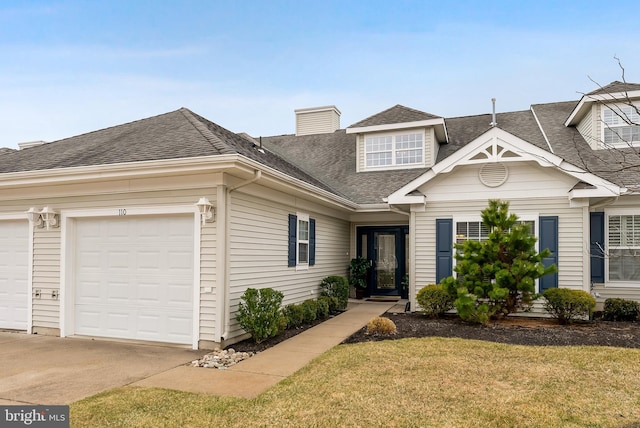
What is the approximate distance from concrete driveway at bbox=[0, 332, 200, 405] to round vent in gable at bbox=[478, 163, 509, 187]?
24.8 feet

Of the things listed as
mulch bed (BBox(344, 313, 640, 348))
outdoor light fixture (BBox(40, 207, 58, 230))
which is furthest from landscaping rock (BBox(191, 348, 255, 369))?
outdoor light fixture (BBox(40, 207, 58, 230))

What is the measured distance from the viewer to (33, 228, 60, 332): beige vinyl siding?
8.41 m

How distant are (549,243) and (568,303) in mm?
1508

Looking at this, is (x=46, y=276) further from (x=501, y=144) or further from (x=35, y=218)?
(x=501, y=144)

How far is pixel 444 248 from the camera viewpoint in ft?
35.7

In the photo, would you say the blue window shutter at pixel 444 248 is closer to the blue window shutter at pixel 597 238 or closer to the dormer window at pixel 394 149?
the blue window shutter at pixel 597 238

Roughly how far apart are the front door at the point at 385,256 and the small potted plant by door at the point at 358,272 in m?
0.46

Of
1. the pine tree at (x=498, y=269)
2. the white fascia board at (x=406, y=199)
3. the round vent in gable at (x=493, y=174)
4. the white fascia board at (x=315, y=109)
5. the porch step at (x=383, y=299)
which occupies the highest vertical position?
the white fascia board at (x=315, y=109)

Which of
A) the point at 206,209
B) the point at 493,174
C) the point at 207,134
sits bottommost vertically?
the point at 206,209

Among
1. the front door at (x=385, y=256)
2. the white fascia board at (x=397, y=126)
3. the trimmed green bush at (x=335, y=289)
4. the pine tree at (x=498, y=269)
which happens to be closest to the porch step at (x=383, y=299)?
the front door at (x=385, y=256)

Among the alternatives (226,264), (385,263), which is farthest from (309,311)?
(385,263)

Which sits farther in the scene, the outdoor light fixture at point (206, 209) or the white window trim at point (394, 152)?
the white window trim at point (394, 152)

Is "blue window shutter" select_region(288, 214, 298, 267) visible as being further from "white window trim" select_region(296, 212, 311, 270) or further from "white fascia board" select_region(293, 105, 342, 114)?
"white fascia board" select_region(293, 105, 342, 114)

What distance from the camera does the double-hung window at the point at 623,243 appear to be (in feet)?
35.1
